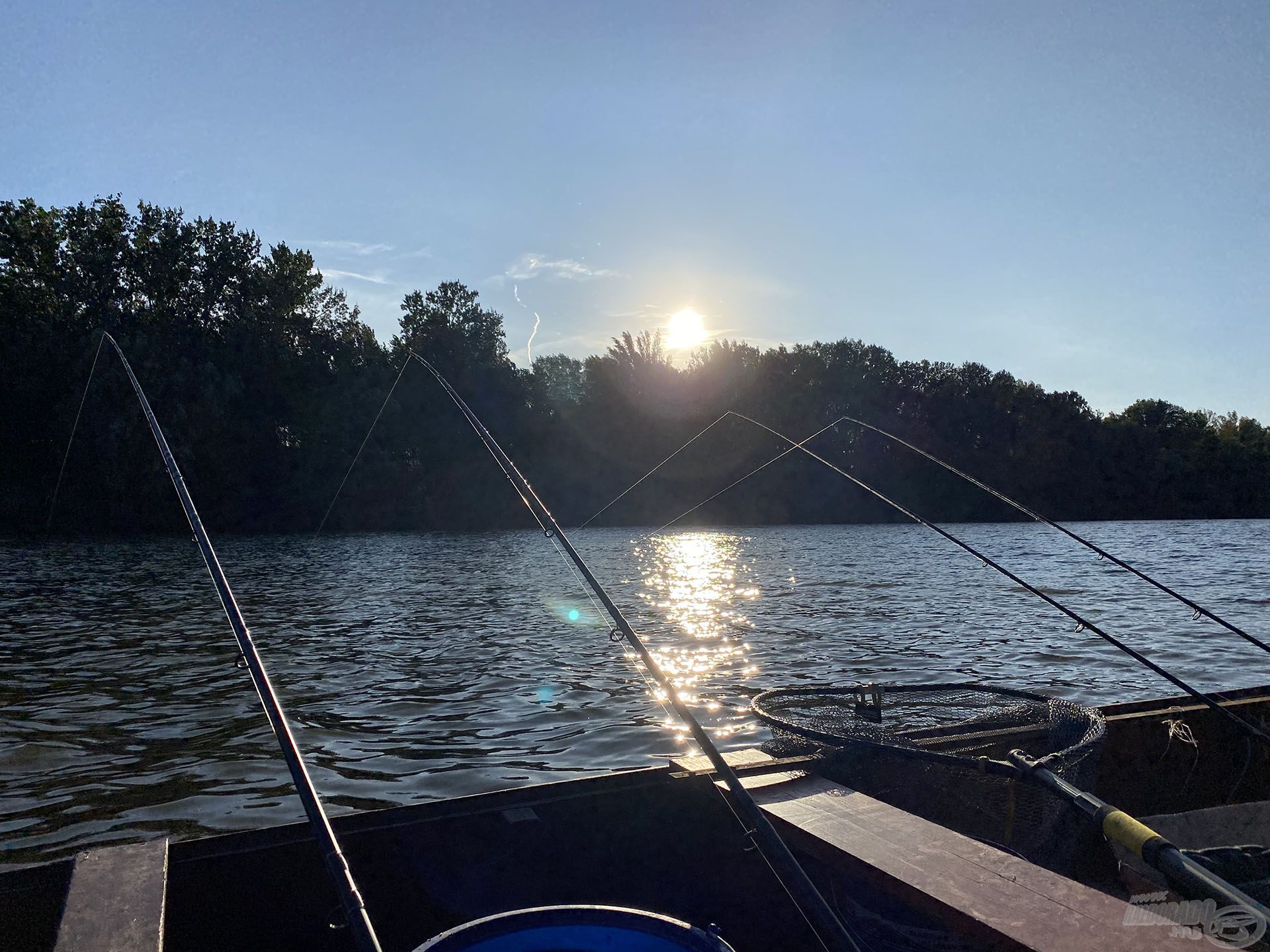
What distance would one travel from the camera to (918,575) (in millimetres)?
27844

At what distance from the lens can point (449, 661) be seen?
13289mm

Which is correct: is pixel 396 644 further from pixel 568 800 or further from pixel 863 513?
pixel 863 513

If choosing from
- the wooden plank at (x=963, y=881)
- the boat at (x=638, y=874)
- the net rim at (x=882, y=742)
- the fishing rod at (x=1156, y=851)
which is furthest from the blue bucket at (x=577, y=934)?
the net rim at (x=882, y=742)

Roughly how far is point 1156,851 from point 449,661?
11.2 m

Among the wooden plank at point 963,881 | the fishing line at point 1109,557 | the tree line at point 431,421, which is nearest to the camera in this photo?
the wooden plank at point 963,881

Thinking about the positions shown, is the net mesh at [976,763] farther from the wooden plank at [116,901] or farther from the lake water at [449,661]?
the lake water at [449,661]

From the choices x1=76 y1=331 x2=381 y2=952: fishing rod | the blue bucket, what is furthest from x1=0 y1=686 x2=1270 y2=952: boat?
x1=76 y1=331 x2=381 y2=952: fishing rod

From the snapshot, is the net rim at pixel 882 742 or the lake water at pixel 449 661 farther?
the lake water at pixel 449 661

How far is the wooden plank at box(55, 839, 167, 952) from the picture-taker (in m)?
2.65

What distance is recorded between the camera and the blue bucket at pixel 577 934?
2281mm

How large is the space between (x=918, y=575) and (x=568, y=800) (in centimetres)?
2543

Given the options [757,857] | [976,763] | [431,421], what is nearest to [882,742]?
[976,763]

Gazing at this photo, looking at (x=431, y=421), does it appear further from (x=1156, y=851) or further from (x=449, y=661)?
(x=1156, y=851)

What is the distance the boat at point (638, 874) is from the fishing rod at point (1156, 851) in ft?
0.46
